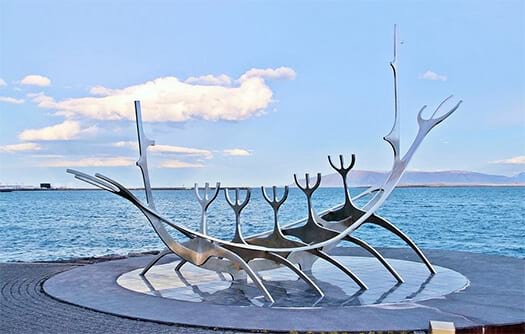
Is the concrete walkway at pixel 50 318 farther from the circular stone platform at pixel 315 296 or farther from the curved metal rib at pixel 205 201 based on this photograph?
the curved metal rib at pixel 205 201

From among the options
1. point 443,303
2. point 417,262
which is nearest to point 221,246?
point 443,303

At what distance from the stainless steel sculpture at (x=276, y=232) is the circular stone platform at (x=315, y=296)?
0.33 metres

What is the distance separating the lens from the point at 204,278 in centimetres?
1012

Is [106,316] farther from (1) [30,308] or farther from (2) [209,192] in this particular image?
(2) [209,192]

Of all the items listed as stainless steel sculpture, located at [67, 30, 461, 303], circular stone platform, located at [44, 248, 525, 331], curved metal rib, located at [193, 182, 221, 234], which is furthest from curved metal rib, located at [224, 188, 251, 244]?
circular stone platform, located at [44, 248, 525, 331]

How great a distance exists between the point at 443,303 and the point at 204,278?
4.13 meters

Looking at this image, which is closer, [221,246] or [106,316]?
[106,316]

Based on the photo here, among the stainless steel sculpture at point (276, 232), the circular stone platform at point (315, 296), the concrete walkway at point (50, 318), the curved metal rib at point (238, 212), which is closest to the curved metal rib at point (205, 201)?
the stainless steel sculpture at point (276, 232)

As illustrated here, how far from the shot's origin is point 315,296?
836cm

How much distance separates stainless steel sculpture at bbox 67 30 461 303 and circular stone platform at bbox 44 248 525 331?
13.0 inches

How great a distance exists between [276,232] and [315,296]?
55.0 inches

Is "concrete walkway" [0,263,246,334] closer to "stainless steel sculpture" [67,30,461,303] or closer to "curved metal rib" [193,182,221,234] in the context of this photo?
"stainless steel sculpture" [67,30,461,303]

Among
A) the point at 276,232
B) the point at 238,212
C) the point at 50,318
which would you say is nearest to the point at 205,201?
the point at 238,212

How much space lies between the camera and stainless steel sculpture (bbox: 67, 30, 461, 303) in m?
8.59
